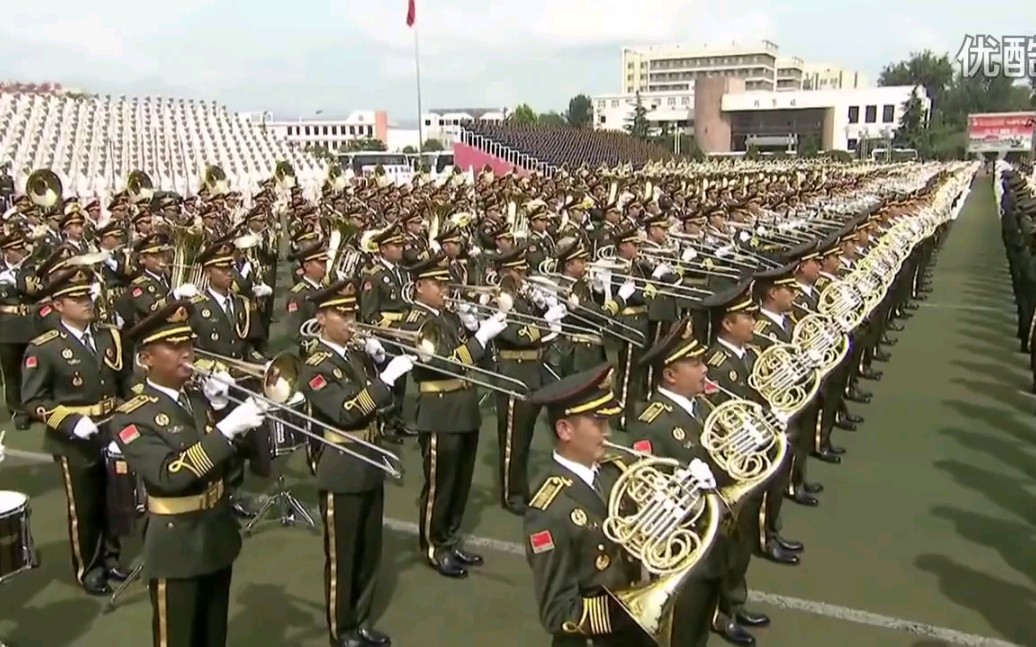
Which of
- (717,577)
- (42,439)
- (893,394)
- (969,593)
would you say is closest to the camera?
(717,577)

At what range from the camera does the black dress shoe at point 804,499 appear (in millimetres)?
7090

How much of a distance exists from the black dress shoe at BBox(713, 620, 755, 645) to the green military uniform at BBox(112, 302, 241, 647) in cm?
279

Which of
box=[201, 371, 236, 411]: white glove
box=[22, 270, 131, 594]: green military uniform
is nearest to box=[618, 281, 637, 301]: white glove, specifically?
box=[22, 270, 131, 594]: green military uniform

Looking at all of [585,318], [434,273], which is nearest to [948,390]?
[585,318]

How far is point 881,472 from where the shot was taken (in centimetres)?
786

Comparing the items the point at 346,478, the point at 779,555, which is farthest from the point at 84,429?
the point at 779,555

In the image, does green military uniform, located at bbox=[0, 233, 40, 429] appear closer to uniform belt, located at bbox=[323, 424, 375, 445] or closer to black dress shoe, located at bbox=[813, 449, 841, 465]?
uniform belt, located at bbox=[323, 424, 375, 445]

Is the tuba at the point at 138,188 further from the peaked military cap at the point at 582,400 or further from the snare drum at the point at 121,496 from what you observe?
the peaked military cap at the point at 582,400

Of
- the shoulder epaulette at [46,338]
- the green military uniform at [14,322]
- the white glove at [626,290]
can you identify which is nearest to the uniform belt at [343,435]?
the shoulder epaulette at [46,338]

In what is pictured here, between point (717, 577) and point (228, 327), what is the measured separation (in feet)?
16.0

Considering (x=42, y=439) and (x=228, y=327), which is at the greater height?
(x=228, y=327)

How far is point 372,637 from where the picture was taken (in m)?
4.96

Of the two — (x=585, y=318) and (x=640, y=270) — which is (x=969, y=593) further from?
(x=640, y=270)

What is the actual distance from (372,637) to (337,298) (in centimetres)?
192
